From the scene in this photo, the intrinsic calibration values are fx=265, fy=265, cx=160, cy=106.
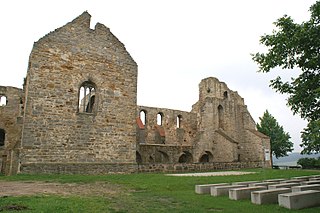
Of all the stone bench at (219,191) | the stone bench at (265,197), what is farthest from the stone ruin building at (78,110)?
the stone bench at (265,197)

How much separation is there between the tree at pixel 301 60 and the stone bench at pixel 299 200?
1.04 m

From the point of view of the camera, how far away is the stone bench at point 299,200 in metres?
5.45

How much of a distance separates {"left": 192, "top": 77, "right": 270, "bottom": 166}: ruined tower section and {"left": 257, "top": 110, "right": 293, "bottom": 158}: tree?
244 inches

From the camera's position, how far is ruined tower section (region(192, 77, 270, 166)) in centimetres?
2691

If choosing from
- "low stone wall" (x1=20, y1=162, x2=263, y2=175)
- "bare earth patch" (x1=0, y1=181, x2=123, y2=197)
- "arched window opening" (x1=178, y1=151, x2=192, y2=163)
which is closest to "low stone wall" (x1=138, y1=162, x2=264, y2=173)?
"low stone wall" (x1=20, y1=162, x2=263, y2=175)

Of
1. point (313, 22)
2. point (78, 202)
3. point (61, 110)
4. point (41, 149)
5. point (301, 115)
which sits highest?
point (313, 22)

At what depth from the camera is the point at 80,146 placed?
14.3 metres

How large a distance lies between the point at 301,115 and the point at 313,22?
8.07 feet

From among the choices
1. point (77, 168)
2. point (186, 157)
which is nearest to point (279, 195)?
point (77, 168)

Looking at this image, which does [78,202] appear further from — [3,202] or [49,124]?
[49,124]

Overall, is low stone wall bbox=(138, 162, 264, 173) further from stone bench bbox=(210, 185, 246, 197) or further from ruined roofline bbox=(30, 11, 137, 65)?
stone bench bbox=(210, 185, 246, 197)

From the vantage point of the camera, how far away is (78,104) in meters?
14.8

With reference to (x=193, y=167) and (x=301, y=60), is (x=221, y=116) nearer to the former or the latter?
(x=193, y=167)

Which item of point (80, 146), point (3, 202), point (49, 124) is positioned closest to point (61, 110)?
point (49, 124)
